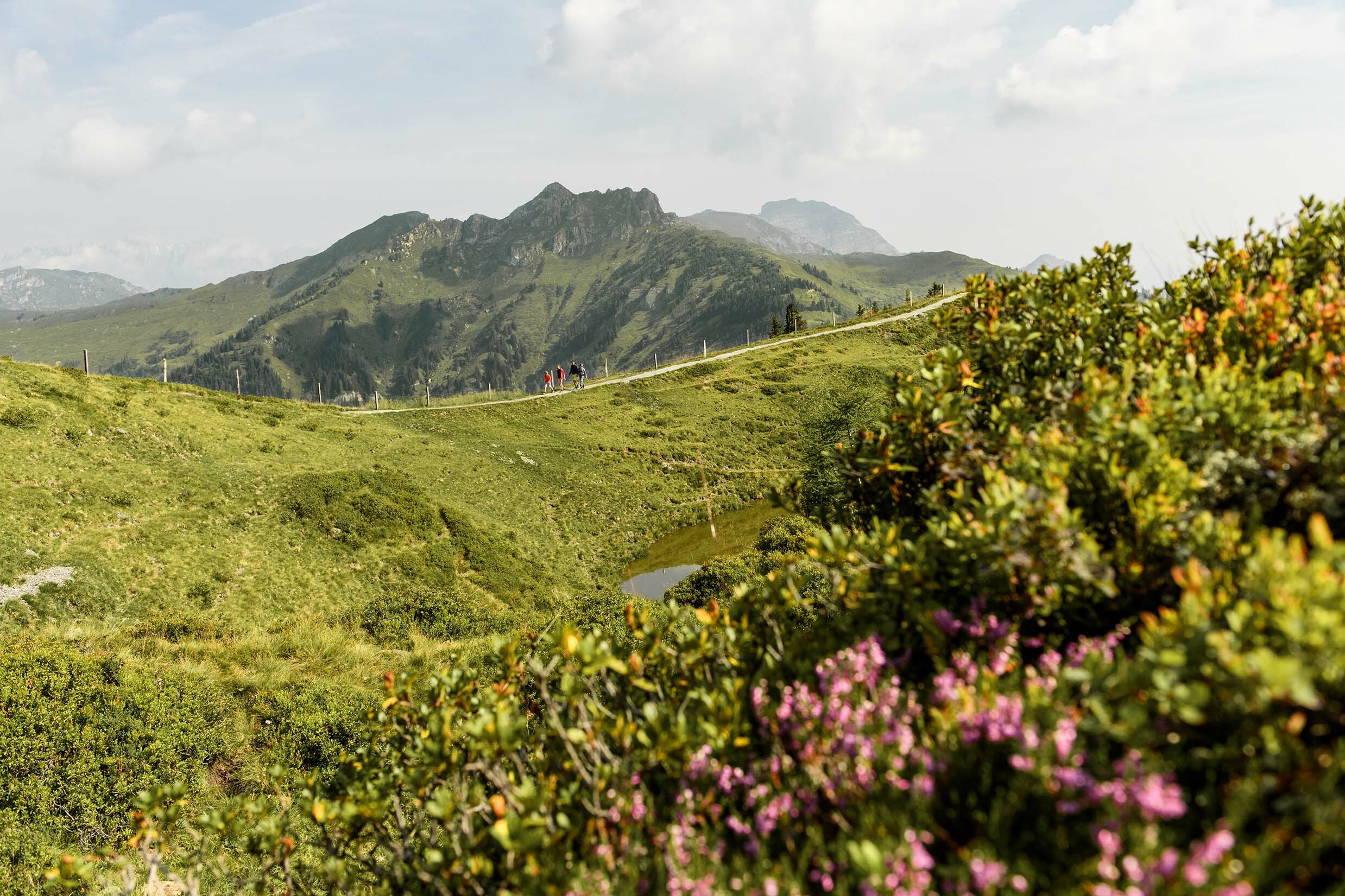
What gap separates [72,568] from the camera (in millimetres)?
26328

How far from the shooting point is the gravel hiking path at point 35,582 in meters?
24.0

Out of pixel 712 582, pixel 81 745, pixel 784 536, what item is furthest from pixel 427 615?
pixel 784 536

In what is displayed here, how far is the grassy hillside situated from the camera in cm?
1634

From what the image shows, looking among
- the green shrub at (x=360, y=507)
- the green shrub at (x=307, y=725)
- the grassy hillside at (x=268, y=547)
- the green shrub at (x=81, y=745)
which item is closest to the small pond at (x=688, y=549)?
the grassy hillside at (x=268, y=547)

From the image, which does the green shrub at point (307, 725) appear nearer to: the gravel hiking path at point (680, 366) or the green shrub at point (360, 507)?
the green shrub at point (360, 507)

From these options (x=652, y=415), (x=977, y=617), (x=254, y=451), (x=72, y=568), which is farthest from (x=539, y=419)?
(x=977, y=617)

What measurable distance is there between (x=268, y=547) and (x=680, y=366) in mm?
60328

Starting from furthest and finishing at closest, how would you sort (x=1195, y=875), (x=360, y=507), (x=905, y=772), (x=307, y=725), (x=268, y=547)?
(x=360, y=507)
(x=268, y=547)
(x=307, y=725)
(x=905, y=772)
(x=1195, y=875)

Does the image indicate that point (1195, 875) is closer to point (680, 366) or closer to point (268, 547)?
point (268, 547)

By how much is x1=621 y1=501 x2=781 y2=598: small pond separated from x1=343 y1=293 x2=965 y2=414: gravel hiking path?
21857mm

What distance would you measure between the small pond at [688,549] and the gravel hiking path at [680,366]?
21857 mm

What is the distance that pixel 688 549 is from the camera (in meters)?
44.5

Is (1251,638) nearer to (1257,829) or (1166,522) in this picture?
(1257,829)

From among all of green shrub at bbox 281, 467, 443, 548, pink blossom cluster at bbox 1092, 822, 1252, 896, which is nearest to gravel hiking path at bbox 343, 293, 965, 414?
green shrub at bbox 281, 467, 443, 548
